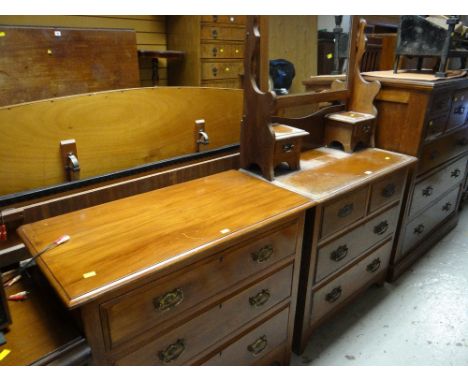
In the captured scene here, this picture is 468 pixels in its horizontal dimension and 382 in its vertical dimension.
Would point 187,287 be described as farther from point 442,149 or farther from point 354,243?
point 442,149

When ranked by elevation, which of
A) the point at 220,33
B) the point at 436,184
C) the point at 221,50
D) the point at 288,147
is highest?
the point at 220,33

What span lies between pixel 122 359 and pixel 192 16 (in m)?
2.31

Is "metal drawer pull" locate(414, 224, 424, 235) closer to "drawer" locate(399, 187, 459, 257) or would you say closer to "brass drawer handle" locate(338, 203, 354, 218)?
"drawer" locate(399, 187, 459, 257)

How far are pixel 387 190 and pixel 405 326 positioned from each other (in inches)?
30.4

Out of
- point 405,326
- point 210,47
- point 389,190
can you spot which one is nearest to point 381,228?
point 389,190

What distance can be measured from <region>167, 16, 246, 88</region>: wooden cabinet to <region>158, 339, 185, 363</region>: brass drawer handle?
6.59ft

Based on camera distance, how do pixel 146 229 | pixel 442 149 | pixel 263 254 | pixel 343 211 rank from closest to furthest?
pixel 146 229 < pixel 263 254 < pixel 343 211 < pixel 442 149

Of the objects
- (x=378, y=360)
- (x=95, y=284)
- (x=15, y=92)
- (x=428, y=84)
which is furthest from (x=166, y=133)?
(x=378, y=360)

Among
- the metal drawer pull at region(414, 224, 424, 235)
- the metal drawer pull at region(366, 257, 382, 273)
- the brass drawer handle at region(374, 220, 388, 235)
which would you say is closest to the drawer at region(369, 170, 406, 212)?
the brass drawer handle at region(374, 220, 388, 235)

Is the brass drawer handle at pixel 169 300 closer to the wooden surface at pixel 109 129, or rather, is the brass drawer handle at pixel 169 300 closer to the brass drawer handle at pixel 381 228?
the wooden surface at pixel 109 129

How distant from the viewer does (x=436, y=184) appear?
7.80 feet

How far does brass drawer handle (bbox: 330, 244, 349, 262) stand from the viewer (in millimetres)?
1666

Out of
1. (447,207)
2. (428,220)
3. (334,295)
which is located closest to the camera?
(334,295)

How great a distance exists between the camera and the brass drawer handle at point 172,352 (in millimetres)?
1128
